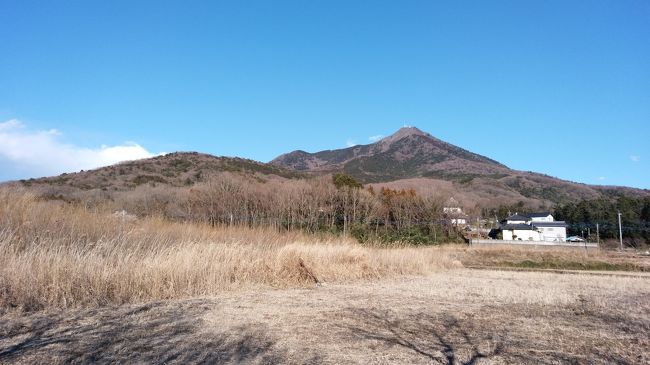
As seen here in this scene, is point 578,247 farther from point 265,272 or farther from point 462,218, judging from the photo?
point 265,272

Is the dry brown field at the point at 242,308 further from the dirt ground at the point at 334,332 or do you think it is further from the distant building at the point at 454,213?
the distant building at the point at 454,213

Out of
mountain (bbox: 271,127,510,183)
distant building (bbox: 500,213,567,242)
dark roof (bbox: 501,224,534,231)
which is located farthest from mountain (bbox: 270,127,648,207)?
dark roof (bbox: 501,224,534,231)

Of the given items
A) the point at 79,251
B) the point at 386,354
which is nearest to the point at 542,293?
the point at 386,354

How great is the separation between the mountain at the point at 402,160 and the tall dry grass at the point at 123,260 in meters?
93.4

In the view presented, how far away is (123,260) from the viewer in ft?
27.0

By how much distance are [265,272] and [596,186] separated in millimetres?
137378

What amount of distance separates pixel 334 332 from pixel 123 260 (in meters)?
4.40

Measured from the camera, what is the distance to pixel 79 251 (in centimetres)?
801

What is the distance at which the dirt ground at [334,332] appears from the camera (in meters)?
4.55

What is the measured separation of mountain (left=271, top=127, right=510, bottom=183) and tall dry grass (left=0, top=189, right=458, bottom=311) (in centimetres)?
→ 9343

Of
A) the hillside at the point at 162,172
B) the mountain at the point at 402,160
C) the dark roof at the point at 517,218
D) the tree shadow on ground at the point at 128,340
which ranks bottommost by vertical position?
the tree shadow on ground at the point at 128,340

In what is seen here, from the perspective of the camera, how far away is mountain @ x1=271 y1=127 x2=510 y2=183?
125625 millimetres

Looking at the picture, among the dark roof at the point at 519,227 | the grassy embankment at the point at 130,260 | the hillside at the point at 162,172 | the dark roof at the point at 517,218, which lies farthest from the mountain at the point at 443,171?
the grassy embankment at the point at 130,260

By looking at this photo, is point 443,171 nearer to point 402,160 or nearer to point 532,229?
point 402,160
